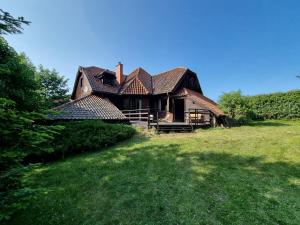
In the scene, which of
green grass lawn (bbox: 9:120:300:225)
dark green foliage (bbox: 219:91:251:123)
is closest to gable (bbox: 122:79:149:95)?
dark green foliage (bbox: 219:91:251:123)

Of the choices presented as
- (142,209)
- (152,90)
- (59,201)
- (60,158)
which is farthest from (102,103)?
(142,209)

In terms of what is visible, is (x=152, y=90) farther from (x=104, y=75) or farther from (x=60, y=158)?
(x=60, y=158)

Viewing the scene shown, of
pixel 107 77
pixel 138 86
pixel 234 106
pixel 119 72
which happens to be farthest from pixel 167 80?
pixel 234 106

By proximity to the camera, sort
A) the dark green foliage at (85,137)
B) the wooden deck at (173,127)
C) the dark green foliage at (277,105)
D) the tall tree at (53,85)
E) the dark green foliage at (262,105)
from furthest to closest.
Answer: the tall tree at (53,85), the dark green foliage at (277,105), the dark green foliage at (262,105), the wooden deck at (173,127), the dark green foliage at (85,137)

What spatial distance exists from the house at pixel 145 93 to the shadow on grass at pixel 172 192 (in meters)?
10.00

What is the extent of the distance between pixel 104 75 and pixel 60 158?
13731 mm

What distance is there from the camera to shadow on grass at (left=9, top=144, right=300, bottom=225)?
5.22 metres

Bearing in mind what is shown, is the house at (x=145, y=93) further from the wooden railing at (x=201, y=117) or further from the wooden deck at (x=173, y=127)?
the wooden deck at (x=173, y=127)

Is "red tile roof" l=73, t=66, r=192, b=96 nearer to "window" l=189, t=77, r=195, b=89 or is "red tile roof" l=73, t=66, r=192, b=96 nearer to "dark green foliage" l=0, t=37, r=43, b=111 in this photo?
"window" l=189, t=77, r=195, b=89

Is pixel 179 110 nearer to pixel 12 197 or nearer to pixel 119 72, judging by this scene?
pixel 119 72

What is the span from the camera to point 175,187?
6508 millimetres

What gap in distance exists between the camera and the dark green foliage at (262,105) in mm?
17172

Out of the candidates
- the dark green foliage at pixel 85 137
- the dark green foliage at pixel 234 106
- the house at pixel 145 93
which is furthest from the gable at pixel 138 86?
the dark green foliage at pixel 85 137

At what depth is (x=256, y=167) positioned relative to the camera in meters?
7.53
